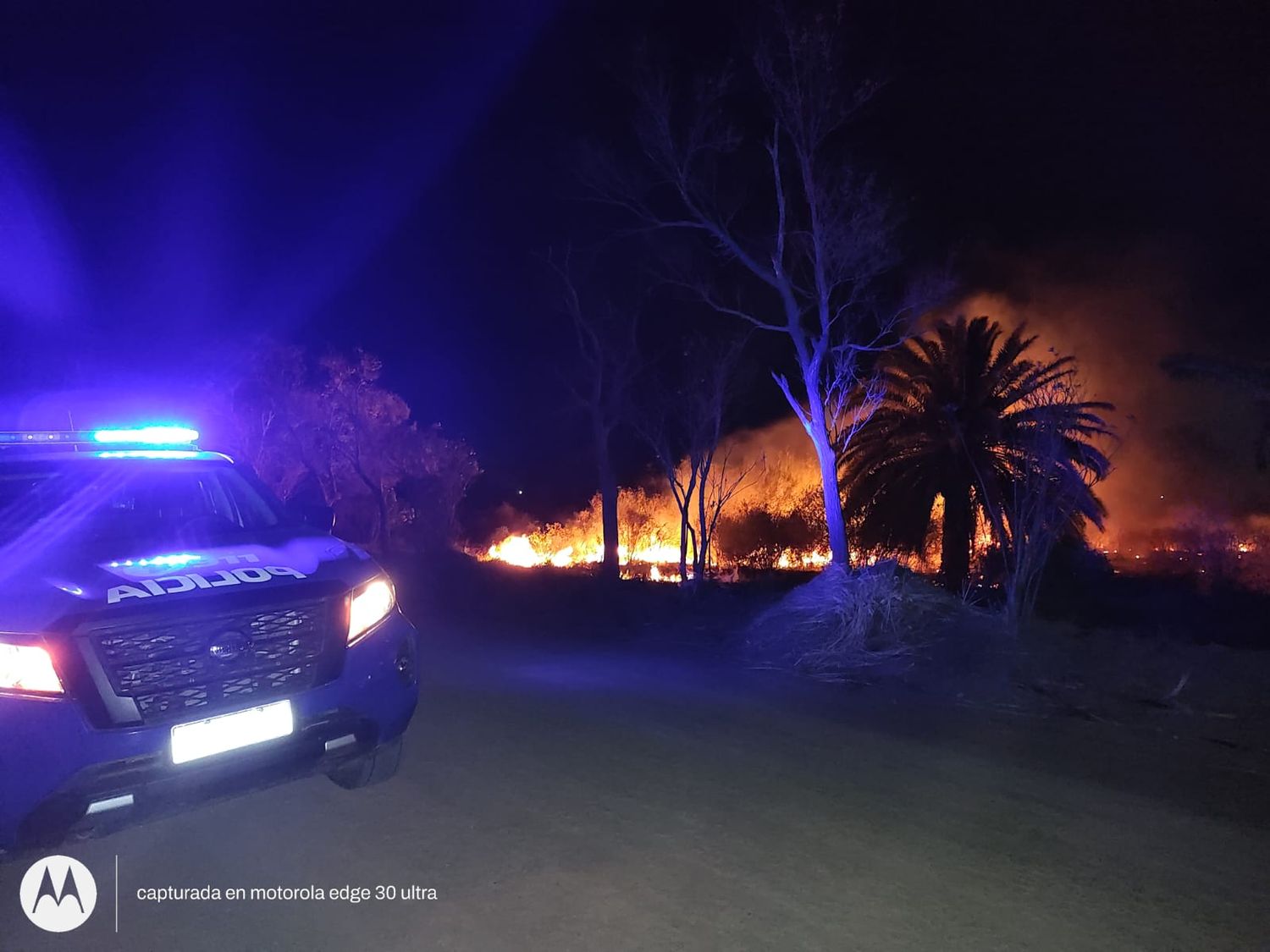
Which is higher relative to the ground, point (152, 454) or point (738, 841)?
point (152, 454)

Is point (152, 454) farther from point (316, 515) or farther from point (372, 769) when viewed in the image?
point (372, 769)

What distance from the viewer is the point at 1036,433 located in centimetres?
1089

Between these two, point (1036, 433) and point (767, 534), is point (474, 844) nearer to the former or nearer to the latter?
point (1036, 433)

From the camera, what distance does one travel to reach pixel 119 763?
377 centimetres

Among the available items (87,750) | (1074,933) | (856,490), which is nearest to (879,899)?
(1074,933)

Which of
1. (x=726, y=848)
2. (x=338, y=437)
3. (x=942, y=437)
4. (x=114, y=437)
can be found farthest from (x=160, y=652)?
(x=338, y=437)

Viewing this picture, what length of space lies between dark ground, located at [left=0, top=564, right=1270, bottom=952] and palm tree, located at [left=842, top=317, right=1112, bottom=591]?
40.5 feet

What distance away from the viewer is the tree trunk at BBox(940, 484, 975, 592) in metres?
19.3

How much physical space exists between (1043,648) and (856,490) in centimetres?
1171

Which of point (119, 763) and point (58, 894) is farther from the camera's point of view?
point (58, 894)

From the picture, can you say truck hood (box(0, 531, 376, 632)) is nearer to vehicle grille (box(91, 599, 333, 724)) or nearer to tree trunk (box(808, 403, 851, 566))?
vehicle grille (box(91, 599, 333, 724))

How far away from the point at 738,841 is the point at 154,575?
3099 mm

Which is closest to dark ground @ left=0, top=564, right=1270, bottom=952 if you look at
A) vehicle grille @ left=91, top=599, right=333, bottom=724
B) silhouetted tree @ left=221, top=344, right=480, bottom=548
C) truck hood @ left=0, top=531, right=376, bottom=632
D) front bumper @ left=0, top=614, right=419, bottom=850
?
front bumper @ left=0, top=614, right=419, bottom=850

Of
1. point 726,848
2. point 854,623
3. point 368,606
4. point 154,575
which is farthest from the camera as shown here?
point 854,623
